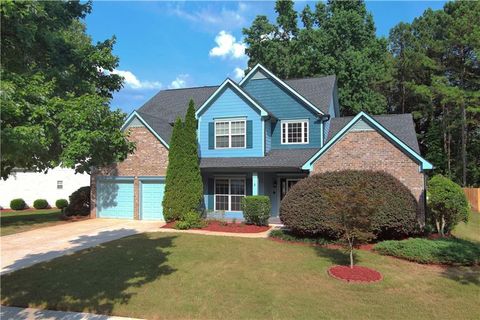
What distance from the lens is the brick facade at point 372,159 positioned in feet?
52.7

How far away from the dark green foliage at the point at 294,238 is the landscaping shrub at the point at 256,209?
2.07 metres

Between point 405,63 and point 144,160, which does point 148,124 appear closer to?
point 144,160

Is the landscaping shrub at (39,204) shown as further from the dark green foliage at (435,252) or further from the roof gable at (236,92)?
the dark green foliage at (435,252)

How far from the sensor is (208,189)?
2259 centimetres

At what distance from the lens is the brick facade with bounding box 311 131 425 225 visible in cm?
1608

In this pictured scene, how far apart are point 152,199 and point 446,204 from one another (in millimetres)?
14774

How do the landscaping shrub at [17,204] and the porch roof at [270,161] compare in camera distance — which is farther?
the landscaping shrub at [17,204]

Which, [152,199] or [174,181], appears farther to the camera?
[152,199]

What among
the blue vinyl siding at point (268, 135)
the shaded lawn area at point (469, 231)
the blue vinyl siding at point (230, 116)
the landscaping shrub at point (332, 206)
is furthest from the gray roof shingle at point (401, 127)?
the landscaping shrub at point (332, 206)

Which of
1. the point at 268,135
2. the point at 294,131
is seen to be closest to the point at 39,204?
the point at 268,135

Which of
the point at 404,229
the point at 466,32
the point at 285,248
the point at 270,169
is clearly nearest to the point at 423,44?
the point at 466,32

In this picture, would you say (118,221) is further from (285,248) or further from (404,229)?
(404,229)

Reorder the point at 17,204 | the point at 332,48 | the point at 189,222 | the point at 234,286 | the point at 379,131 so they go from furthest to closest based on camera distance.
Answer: the point at 332,48, the point at 17,204, the point at 189,222, the point at 379,131, the point at 234,286

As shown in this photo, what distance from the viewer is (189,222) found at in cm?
1811
